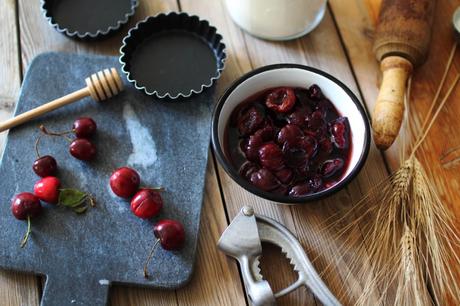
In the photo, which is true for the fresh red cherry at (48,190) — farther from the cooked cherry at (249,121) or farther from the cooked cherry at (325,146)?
the cooked cherry at (325,146)

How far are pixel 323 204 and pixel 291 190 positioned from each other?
11 centimetres

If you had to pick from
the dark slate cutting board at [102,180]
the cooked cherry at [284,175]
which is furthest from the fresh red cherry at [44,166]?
the cooked cherry at [284,175]

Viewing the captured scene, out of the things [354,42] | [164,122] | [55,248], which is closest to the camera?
[55,248]

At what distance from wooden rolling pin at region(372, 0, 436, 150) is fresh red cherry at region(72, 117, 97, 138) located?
546 mm

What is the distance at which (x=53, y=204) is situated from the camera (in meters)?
0.98

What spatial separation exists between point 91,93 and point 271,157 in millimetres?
387

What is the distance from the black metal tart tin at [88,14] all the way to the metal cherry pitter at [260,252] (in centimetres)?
52

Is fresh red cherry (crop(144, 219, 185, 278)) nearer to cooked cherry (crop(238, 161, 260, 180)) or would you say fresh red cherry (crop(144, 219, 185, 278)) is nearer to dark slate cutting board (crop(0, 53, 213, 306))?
dark slate cutting board (crop(0, 53, 213, 306))

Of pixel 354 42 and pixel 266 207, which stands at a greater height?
pixel 354 42

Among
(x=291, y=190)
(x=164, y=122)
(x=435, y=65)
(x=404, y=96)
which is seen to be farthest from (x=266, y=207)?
(x=435, y=65)

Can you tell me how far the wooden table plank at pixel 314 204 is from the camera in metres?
0.97

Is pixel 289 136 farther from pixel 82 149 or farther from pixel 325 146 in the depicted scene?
pixel 82 149

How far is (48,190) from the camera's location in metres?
0.97

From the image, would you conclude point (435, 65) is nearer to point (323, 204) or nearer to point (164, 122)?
point (323, 204)
